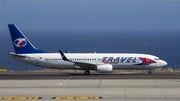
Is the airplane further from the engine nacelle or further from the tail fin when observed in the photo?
the engine nacelle

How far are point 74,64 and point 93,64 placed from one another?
7.58 feet

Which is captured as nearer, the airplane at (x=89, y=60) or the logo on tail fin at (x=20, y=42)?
the airplane at (x=89, y=60)
